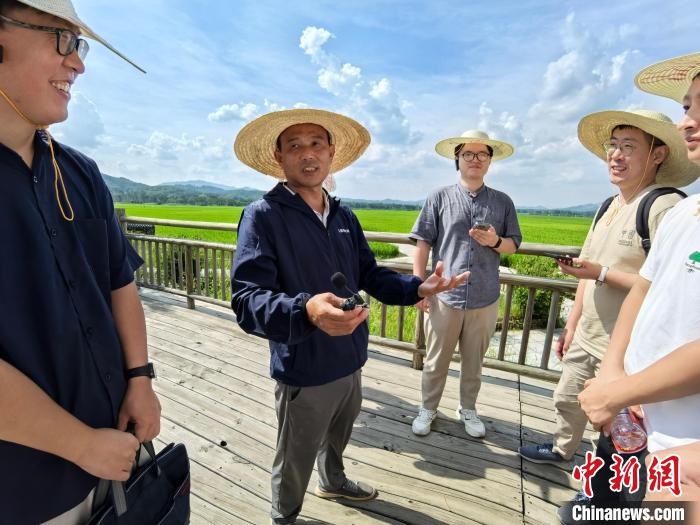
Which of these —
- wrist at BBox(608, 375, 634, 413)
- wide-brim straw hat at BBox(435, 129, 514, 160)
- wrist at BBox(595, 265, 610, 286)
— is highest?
wide-brim straw hat at BBox(435, 129, 514, 160)

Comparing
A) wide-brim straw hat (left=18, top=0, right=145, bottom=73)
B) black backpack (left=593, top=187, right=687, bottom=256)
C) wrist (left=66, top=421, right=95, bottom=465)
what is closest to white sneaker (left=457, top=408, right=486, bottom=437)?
black backpack (left=593, top=187, right=687, bottom=256)

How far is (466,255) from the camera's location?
2.66 meters

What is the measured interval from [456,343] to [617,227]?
1320mm

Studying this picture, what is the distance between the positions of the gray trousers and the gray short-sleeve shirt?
3.80ft

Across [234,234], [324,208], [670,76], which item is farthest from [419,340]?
[234,234]

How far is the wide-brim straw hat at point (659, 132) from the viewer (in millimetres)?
1944

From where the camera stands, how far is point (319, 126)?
195cm

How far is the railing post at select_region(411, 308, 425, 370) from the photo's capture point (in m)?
3.69

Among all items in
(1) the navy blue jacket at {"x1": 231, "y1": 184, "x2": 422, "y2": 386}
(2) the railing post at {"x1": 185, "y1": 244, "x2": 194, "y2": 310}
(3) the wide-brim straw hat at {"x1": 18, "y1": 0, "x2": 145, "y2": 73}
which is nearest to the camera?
(3) the wide-brim straw hat at {"x1": 18, "y1": 0, "x2": 145, "y2": 73}

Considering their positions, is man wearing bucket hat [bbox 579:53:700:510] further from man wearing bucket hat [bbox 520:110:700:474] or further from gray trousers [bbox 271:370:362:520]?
gray trousers [bbox 271:370:362:520]

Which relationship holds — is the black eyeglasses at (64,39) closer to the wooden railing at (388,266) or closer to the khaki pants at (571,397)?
the wooden railing at (388,266)

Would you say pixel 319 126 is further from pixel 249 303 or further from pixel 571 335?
pixel 571 335

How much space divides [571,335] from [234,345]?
3.40 m

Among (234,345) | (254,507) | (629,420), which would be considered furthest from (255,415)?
(629,420)
